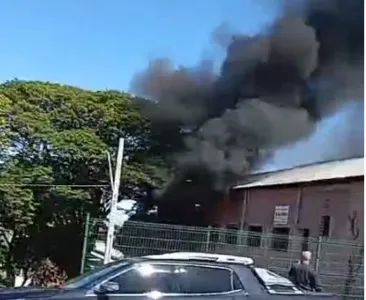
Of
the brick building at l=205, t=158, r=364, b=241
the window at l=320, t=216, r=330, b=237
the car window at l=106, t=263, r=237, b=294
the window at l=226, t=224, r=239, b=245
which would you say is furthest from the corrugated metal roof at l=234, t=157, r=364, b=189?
the car window at l=106, t=263, r=237, b=294

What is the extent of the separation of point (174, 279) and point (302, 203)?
1405cm

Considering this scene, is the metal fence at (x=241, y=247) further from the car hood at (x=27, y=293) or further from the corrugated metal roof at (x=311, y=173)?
the car hood at (x=27, y=293)

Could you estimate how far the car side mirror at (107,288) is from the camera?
8.70 metres

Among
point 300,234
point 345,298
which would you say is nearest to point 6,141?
point 300,234

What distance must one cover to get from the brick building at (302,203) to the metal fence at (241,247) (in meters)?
1.17

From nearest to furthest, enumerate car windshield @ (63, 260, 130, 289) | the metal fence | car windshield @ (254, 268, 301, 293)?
1. car windshield @ (63, 260, 130, 289)
2. car windshield @ (254, 268, 301, 293)
3. the metal fence

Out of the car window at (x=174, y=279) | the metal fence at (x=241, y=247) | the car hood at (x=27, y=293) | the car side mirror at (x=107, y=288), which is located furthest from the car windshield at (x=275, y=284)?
the metal fence at (x=241, y=247)

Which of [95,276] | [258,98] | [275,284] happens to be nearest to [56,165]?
[258,98]

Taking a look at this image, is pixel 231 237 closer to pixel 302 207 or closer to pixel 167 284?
pixel 302 207

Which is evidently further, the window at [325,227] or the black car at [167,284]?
the window at [325,227]

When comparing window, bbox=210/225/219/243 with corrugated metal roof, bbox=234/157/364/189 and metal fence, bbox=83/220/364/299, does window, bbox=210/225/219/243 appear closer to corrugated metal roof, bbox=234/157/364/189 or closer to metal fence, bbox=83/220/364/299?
metal fence, bbox=83/220/364/299

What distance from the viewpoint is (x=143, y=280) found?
355 inches

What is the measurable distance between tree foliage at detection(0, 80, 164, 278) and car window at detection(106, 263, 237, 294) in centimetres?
1577

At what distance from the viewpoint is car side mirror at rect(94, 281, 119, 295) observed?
343 inches
